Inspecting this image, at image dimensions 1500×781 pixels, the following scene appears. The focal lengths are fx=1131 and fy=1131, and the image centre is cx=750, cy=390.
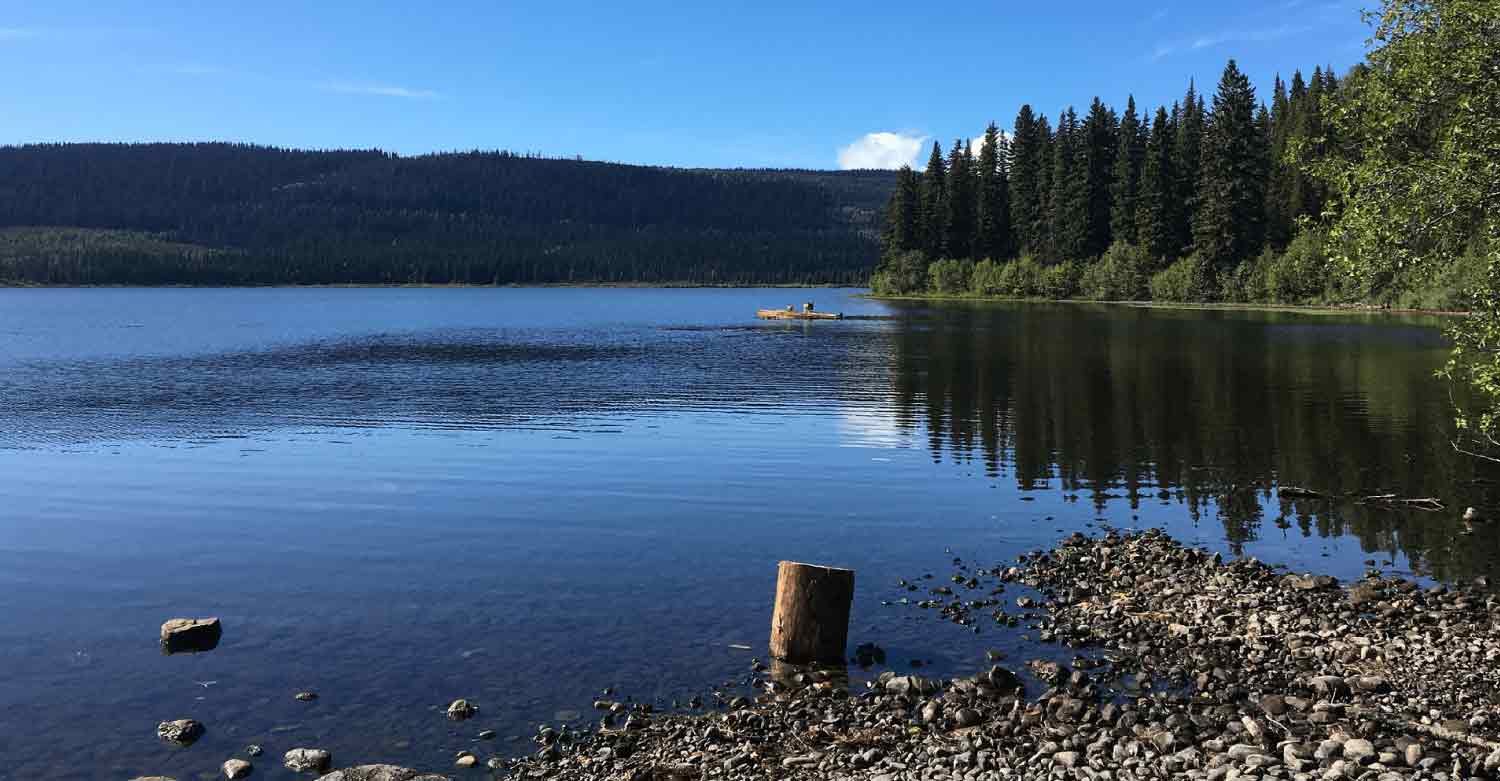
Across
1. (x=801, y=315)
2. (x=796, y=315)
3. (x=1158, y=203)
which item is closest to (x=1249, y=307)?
(x=1158, y=203)

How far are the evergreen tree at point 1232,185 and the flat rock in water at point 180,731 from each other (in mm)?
113713

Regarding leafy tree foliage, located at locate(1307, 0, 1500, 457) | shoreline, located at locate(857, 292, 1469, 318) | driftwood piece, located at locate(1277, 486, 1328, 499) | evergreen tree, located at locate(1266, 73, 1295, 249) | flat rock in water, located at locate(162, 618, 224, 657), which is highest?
evergreen tree, located at locate(1266, 73, 1295, 249)

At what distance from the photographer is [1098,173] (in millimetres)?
133250

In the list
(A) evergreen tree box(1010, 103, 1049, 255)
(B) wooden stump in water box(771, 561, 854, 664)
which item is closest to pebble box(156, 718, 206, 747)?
(B) wooden stump in water box(771, 561, 854, 664)

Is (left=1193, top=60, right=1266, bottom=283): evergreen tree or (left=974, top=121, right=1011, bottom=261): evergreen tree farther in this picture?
(left=974, top=121, right=1011, bottom=261): evergreen tree

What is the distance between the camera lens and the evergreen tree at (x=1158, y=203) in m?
120

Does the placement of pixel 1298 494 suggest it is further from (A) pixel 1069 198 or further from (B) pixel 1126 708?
(A) pixel 1069 198

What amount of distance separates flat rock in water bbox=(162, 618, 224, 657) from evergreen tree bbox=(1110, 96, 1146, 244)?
404 feet

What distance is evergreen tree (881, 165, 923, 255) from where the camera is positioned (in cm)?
15400

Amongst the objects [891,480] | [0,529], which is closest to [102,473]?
[0,529]

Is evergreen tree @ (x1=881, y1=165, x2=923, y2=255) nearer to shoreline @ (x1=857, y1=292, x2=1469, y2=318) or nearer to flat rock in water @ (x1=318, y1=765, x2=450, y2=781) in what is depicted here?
shoreline @ (x1=857, y1=292, x2=1469, y2=318)

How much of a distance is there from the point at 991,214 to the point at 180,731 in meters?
146

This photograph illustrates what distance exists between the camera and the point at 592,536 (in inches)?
810

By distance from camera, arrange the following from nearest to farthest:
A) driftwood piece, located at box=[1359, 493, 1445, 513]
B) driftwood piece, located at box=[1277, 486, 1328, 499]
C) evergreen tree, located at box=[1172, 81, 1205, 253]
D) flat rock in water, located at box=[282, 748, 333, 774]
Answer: flat rock in water, located at box=[282, 748, 333, 774] → driftwood piece, located at box=[1359, 493, 1445, 513] → driftwood piece, located at box=[1277, 486, 1328, 499] → evergreen tree, located at box=[1172, 81, 1205, 253]
